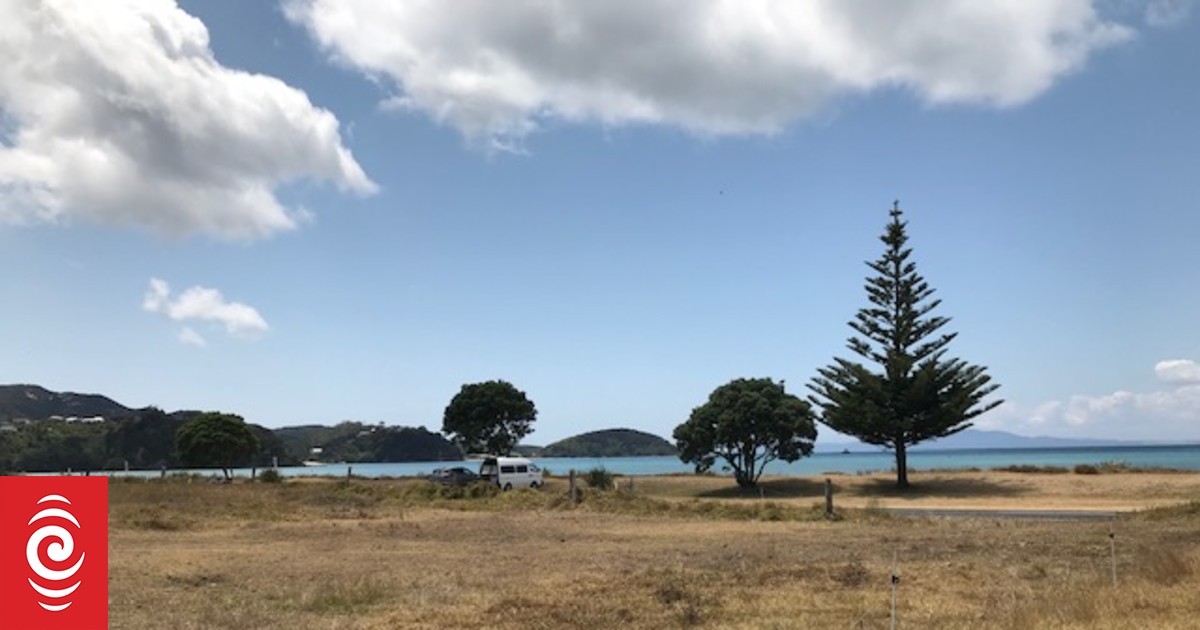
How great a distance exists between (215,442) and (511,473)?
111ft

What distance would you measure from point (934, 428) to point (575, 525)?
1243 inches

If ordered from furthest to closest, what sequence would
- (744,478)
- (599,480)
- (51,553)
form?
(744,478), (599,480), (51,553)

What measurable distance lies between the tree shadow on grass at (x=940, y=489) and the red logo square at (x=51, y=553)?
46.1 metres

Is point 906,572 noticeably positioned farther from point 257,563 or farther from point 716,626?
point 257,563

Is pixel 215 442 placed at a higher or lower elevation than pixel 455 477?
higher

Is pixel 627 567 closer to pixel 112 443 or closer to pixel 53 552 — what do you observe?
pixel 53 552

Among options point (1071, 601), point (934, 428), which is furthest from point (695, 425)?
point (1071, 601)

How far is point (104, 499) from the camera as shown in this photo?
4.95m

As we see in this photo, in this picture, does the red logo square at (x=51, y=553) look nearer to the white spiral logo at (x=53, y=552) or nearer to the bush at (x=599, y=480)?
the white spiral logo at (x=53, y=552)

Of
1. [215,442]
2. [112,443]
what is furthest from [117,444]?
[215,442]

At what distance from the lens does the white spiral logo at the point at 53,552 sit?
493 cm

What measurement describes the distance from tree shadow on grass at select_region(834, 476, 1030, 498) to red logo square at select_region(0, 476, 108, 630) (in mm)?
46103

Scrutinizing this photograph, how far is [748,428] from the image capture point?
52.5 m

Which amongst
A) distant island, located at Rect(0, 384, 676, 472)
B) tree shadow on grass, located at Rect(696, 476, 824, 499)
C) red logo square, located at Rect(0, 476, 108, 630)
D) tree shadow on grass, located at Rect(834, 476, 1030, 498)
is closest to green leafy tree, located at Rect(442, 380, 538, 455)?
distant island, located at Rect(0, 384, 676, 472)
